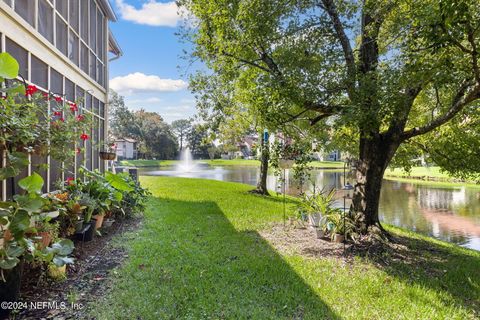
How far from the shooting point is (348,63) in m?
5.77

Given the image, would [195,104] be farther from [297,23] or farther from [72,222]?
[72,222]

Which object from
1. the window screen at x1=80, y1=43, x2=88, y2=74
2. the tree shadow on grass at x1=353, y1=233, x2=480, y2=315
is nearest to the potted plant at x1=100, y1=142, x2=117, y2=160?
the window screen at x1=80, y1=43, x2=88, y2=74

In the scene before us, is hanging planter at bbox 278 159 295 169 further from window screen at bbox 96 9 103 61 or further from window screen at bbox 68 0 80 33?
window screen at bbox 96 9 103 61

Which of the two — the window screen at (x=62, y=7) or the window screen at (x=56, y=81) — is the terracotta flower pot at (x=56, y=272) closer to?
the window screen at (x=56, y=81)

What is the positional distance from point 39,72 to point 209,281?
14.6ft

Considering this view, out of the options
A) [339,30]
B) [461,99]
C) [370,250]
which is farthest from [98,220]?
[461,99]

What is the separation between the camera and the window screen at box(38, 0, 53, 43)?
538cm

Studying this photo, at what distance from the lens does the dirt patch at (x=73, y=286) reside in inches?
119

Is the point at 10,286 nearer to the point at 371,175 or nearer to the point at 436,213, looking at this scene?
the point at 371,175

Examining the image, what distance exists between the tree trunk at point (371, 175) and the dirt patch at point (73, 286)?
4.35m

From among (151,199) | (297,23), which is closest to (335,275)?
(297,23)

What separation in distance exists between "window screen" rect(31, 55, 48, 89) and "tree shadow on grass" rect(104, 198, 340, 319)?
10.3 feet

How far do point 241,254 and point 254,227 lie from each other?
207 centimetres

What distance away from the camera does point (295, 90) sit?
5.37m
